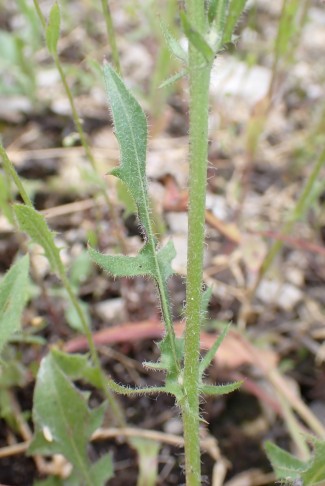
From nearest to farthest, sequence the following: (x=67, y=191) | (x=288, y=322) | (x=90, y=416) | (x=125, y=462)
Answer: (x=90, y=416)
(x=125, y=462)
(x=288, y=322)
(x=67, y=191)

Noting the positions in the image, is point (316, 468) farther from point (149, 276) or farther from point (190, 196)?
point (190, 196)

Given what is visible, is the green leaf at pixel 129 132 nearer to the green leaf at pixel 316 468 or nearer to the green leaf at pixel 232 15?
the green leaf at pixel 232 15

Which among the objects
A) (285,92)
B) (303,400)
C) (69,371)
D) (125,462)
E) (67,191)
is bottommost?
(125,462)

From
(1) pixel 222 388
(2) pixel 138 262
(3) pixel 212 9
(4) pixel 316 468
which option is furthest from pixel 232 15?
(4) pixel 316 468

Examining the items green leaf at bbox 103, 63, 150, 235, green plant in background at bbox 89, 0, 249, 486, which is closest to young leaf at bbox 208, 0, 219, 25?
green plant in background at bbox 89, 0, 249, 486

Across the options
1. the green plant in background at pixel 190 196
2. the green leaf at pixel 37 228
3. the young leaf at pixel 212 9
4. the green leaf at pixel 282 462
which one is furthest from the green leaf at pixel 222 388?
the young leaf at pixel 212 9

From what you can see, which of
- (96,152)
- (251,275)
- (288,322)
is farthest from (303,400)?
(96,152)

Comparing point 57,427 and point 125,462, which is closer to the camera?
point 57,427

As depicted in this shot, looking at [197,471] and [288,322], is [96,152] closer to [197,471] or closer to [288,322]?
[288,322]
